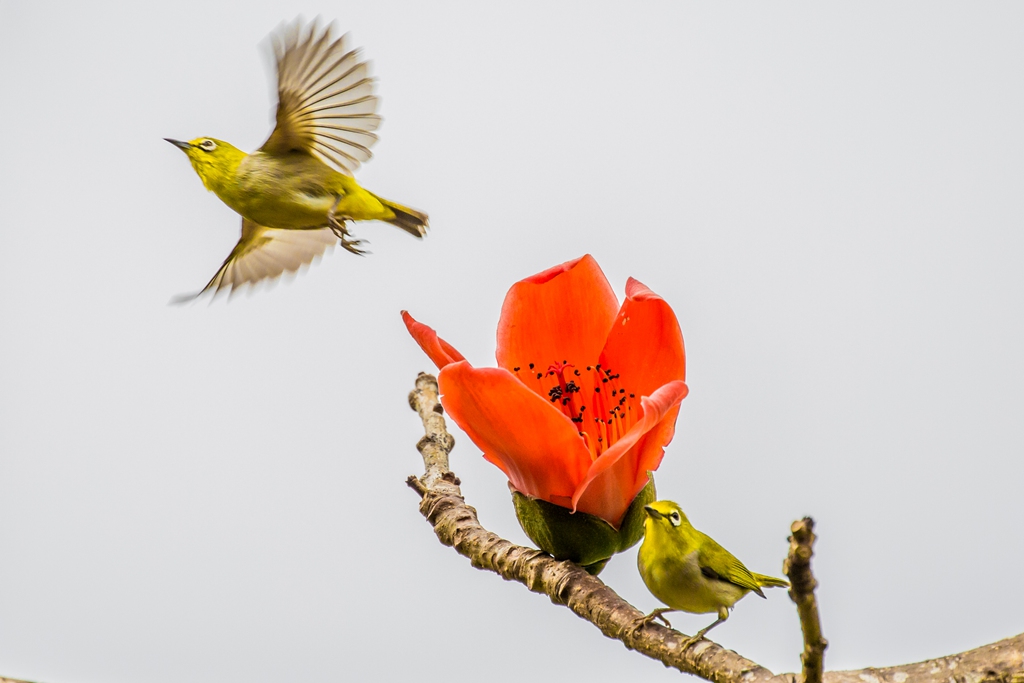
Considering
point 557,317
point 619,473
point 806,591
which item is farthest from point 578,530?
point 806,591

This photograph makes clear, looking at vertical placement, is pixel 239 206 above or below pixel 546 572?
above

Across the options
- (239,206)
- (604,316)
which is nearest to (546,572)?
(604,316)

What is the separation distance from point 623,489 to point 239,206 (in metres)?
0.50

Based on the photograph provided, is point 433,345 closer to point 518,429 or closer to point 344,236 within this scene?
point 518,429

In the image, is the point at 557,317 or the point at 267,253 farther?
the point at 267,253

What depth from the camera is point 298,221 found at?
3.26 feet

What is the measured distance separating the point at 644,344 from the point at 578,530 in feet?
0.48

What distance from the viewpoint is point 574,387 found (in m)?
0.72

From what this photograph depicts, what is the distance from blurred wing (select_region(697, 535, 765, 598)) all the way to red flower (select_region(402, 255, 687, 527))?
66mm

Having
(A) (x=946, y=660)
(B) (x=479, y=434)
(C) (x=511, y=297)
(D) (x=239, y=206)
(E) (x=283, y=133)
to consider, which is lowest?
(A) (x=946, y=660)

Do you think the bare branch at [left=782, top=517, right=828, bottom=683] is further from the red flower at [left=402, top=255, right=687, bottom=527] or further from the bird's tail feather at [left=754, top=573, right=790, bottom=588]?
the bird's tail feather at [left=754, top=573, right=790, bottom=588]

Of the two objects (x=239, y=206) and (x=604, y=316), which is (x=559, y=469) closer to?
(x=604, y=316)

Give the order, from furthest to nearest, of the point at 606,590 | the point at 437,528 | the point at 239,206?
1. the point at 239,206
2. the point at 437,528
3. the point at 606,590

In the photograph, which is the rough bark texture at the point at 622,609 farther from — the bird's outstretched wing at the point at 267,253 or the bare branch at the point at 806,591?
the bird's outstretched wing at the point at 267,253
